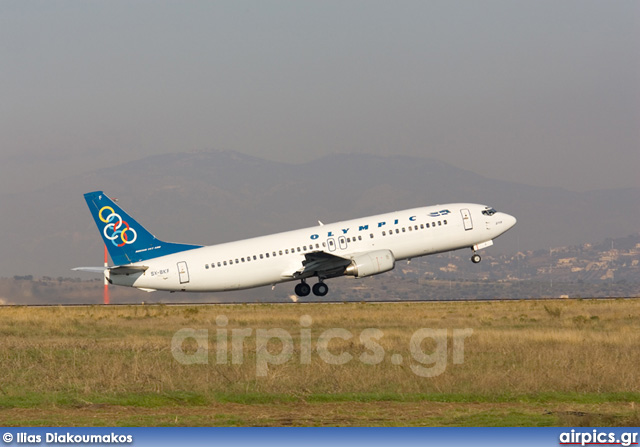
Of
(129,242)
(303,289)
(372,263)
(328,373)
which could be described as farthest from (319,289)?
(328,373)

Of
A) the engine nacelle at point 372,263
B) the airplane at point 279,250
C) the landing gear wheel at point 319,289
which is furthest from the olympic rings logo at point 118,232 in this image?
the engine nacelle at point 372,263

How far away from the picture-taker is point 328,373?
81.6 feet

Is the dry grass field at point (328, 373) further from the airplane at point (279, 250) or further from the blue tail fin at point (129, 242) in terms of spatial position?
the blue tail fin at point (129, 242)

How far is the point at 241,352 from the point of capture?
3052cm

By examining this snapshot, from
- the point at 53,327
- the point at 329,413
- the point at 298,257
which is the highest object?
the point at 298,257

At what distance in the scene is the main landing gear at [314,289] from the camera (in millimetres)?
57219

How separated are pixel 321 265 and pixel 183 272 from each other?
25.0ft

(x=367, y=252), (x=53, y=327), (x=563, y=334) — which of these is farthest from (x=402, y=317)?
(x=53, y=327)

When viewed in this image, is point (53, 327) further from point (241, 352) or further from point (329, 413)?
point (329, 413)

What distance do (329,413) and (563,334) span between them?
18.4 metres

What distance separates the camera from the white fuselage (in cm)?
5331

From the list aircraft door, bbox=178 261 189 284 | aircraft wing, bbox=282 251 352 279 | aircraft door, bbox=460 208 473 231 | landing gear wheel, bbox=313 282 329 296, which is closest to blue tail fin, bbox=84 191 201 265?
aircraft door, bbox=178 261 189 284

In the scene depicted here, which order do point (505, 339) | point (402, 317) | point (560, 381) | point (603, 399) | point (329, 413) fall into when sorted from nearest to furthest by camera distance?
point (329, 413) → point (603, 399) → point (560, 381) → point (505, 339) → point (402, 317)

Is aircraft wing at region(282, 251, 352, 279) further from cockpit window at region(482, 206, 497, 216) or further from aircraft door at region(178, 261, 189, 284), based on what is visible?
cockpit window at region(482, 206, 497, 216)
